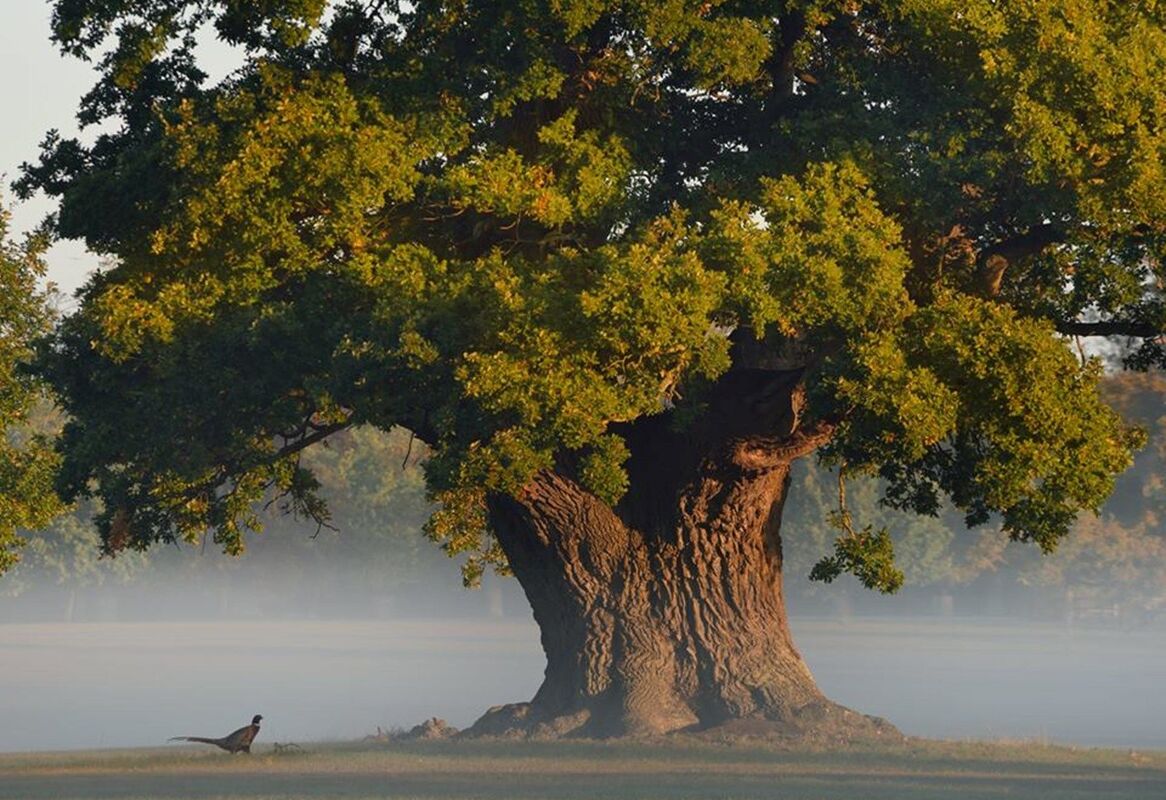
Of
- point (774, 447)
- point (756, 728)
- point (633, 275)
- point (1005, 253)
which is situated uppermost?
point (1005, 253)

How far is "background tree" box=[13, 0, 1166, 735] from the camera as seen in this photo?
27734mm

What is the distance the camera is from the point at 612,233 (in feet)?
103

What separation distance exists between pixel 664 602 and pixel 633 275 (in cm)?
845

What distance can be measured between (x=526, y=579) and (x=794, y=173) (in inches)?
338

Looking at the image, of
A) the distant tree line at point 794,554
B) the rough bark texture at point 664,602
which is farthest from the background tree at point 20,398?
the distant tree line at point 794,554

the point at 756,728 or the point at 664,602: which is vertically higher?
the point at 664,602

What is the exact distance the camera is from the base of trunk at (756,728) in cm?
3266

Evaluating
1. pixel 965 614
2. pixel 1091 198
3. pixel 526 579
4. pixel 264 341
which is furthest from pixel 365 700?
pixel 965 614

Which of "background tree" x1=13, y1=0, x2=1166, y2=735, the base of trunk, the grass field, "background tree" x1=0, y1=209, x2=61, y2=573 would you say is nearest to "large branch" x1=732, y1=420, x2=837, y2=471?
"background tree" x1=13, y1=0, x2=1166, y2=735

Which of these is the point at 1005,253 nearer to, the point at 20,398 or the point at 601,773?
the point at 601,773

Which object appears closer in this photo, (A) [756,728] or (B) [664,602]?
(A) [756,728]

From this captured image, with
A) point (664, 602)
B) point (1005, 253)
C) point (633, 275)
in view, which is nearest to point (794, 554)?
point (664, 602)

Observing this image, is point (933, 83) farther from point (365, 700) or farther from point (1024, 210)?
point (365, 700)

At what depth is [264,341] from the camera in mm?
29875
